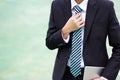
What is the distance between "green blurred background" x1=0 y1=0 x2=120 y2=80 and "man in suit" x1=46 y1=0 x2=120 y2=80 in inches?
130

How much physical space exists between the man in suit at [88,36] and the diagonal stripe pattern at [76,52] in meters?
0.01

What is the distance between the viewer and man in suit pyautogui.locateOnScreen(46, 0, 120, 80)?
326cm

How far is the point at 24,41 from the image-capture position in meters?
7.83

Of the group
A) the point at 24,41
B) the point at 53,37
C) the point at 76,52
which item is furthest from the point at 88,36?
the point at 24,41

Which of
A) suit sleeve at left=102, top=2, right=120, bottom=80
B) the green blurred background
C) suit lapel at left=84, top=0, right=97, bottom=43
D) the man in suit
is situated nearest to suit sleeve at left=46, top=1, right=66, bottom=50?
the man in suit

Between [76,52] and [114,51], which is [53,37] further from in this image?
[114,51]

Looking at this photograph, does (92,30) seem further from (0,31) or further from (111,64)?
(0,31)

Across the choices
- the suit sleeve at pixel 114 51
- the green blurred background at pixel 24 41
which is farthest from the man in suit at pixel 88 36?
the green blurred background at pixel 24 41

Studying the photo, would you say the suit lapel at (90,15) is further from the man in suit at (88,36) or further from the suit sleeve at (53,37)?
the suit sleeve at (53,37)

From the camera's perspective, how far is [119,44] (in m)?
3.30

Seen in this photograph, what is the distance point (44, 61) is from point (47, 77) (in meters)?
0.58

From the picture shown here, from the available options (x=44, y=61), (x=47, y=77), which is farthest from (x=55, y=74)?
(x=44, y=61)

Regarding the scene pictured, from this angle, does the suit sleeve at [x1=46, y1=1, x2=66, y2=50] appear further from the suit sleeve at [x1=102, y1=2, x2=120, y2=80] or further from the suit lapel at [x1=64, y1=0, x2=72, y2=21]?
the suit sleeve at [x1=102, y1=2, x2=120, y2=80]

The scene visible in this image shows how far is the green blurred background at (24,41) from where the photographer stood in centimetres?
689
